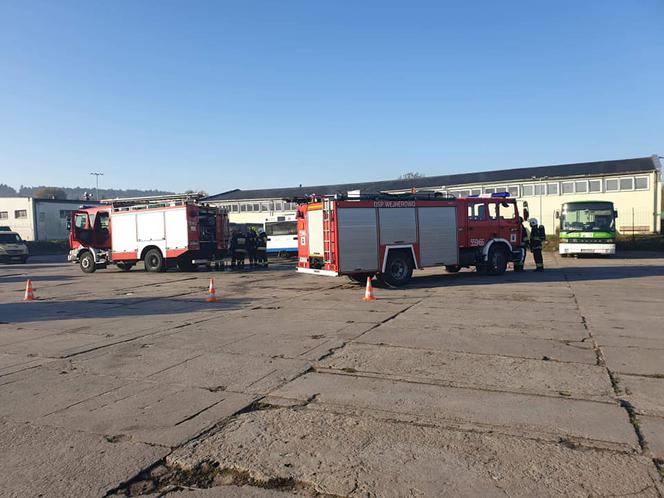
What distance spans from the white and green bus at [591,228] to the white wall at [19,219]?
51.8m

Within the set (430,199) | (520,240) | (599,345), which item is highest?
(430,199)

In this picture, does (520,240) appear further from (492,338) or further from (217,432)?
(217,432)

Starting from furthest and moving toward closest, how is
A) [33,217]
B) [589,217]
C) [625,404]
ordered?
1. [33,217]
2. [589,217]
3. [625,404]

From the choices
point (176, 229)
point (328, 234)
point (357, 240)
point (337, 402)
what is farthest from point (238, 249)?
point (337, 402)

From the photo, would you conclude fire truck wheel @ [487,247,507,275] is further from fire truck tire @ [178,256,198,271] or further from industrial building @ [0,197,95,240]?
industrial building @ [0,197,95,240]

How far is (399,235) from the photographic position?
1584 centimetres

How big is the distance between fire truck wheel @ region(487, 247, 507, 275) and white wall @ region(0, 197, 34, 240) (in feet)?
Answer: 172

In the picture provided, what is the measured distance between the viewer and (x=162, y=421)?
5.04 m

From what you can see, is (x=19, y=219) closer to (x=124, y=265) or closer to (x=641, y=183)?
(x=124, y=265)

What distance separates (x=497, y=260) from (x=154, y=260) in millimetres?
13865

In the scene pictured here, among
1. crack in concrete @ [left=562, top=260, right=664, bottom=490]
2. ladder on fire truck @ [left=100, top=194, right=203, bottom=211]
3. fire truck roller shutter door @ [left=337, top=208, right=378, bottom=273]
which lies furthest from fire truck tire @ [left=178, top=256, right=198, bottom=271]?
crack in concrete @ [left=562, top=260, right=664, bottom=490]

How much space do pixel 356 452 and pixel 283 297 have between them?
9.99 metres

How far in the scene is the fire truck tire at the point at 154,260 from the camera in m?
22.4

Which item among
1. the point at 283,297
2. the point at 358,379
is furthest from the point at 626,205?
the point at 358,379
